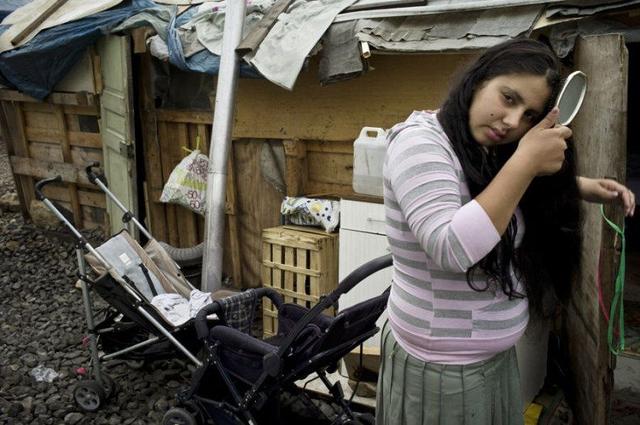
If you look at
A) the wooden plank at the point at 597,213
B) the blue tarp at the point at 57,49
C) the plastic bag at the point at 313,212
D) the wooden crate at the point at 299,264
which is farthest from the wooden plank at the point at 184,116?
the wooden plank at the point at 597,213

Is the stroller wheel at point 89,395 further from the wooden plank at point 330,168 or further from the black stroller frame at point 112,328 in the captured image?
the wooden plank at point 330,168

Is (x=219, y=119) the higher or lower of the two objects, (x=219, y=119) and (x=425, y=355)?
the higher

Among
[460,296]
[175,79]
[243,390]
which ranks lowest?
[243,390]

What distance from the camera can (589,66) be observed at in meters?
2.56

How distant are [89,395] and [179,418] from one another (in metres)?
0.93

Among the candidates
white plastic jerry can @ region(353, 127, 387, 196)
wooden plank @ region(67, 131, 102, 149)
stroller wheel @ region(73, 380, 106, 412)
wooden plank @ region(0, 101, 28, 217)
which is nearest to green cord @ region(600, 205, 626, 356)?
white plastic jerry can @ region(353, 127, 387, 196)

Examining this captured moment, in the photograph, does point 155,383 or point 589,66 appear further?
point 155,383

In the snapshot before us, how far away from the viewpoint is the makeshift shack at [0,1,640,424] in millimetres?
2303

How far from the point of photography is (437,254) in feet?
4.08

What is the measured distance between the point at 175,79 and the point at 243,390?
4106mm

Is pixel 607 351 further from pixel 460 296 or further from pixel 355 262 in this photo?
pixel 355 262

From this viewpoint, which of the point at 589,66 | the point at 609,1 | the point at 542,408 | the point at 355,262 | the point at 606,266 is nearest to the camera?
the point at 606,266

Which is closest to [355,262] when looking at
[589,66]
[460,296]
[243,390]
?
[243,390]

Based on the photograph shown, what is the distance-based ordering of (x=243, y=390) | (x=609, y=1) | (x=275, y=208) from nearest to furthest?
(x=243, y=390) → (x=609, y=1) → (x=275, y=208)
